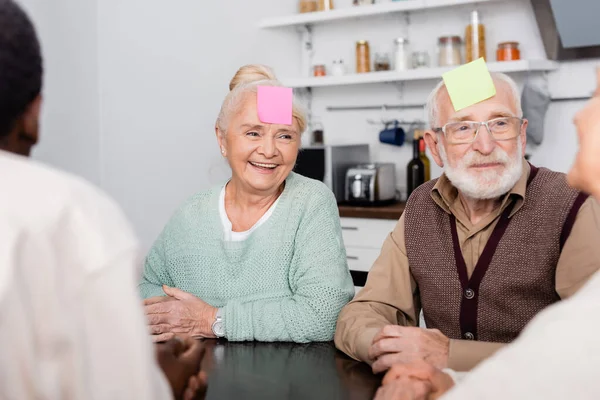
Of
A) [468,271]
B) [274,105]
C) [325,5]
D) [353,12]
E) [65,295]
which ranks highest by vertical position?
[325,5]

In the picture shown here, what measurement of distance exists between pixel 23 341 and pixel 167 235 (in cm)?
141

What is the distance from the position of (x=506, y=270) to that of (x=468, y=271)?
0.10m

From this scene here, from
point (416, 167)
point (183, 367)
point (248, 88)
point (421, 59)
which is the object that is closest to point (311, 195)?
point (248, 88)

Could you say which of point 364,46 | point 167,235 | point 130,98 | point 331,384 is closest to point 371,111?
point 364,46

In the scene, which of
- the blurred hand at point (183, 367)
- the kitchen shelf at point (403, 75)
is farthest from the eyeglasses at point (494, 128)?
the kitchen shelf at point (403, 75)

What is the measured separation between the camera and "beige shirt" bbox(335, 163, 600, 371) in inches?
61.8

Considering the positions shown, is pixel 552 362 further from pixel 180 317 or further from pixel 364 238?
pixel 364 238

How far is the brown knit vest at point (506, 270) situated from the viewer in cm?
174

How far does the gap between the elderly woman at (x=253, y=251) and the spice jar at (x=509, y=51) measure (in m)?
1.96

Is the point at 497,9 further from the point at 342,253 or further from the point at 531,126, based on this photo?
the point at 342,253

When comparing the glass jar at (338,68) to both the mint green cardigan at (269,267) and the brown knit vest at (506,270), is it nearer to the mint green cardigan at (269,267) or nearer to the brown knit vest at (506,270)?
the mint green cardigan at (269,267)

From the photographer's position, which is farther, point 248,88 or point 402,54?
point 402,54

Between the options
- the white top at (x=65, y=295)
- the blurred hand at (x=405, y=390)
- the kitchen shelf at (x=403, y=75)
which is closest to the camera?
the white top at (x=65, y=295)

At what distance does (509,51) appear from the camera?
3.68 meters
